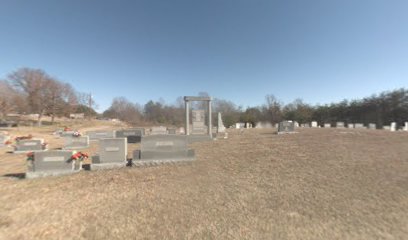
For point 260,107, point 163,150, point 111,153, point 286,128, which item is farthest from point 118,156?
point 260,107

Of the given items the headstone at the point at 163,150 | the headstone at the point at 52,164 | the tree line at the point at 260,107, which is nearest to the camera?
the headstone at the point at 52,164

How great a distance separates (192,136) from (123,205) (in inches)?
430

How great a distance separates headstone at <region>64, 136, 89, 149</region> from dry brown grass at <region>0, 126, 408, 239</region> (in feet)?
26.4

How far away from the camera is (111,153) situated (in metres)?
8.07

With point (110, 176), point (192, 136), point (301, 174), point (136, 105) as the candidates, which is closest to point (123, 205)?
point (110, 176)

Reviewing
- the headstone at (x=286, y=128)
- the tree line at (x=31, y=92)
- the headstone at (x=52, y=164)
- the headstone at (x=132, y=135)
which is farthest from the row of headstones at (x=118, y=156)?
the tree line at (x=31, y=92)

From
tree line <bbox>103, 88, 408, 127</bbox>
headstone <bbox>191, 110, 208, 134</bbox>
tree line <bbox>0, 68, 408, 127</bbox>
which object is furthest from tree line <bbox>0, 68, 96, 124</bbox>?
headstone <bbox>191, 110, 208, 134</bbox>

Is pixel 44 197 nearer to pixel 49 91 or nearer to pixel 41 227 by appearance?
pixel 41 227

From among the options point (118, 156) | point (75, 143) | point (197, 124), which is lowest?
point (118, 156)

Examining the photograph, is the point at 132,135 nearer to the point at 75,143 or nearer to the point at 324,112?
the point at 75,143

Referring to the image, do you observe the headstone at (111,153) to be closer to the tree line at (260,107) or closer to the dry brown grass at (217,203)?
the dry brown grass at (217,203)

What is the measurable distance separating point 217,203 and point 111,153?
5.04 meters

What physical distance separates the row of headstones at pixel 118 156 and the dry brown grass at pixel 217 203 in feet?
1.70

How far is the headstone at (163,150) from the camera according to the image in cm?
830
